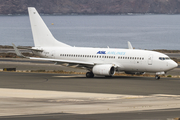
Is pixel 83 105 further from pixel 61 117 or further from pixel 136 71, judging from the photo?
pixel 136 71

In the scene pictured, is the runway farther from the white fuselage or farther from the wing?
the wing

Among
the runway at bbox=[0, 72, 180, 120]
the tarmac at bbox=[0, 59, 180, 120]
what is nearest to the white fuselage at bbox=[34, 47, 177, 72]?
the runway at bbox=[0, 72, 180, 120]

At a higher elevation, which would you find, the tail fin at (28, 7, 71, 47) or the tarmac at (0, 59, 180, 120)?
the tail fin at (28, 7, 71, 47)

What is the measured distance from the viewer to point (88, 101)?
2977cm

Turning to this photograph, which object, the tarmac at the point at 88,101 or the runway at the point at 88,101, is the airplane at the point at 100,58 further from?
the tarmac at the point at 88,101

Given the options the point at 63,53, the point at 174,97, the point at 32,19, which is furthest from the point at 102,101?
the point at 32,19

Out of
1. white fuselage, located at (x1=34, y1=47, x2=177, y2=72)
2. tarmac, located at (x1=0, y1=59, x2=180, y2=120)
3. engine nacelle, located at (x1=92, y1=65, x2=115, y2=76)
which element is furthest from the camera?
engine nacelle, located at (x1=92, y1=65, x2=115, y2=76)

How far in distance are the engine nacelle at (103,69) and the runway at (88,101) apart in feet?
27.0

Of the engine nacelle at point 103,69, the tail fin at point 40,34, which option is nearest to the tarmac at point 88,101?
the engine nacelle at point 103,69

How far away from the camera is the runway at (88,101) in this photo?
23172 mm

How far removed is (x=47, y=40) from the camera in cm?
5762

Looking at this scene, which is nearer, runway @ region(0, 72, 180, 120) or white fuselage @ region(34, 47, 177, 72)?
runway @ region(0, 72, 180, 120)

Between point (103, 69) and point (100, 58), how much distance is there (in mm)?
2550

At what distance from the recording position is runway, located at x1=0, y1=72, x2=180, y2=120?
76.0 ft
